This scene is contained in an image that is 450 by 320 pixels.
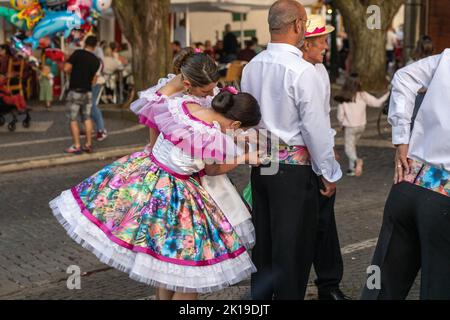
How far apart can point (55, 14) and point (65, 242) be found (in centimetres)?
916

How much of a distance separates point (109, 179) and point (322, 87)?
4.39 feet

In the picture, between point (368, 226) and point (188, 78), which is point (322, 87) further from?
point (368, 226)

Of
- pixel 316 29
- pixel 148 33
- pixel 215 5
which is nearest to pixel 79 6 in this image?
pixel 148 33

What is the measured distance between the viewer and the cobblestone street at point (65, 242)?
252 inches

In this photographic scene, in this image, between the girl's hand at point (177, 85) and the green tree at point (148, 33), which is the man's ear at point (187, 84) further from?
the green tree at point (148, 33)

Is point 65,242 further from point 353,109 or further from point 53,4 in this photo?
point 53,4

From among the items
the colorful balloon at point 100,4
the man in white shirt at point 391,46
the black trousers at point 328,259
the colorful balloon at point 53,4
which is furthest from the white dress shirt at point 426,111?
the man in white shirt at point 391,46

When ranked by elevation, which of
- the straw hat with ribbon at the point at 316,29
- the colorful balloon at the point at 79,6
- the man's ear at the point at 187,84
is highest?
the straw hat with ribbon at the point at 316,29

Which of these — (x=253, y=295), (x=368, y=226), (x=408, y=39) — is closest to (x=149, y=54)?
(x=408, y=39)

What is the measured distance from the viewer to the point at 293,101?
5.00 meters

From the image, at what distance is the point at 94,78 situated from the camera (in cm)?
1368

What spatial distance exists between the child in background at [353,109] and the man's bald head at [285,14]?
5.95m

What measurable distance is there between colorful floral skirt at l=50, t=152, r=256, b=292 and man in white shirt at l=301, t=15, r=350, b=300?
0.81 m

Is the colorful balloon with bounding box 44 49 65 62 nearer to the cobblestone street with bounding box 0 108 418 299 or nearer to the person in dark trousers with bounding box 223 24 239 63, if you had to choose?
the cobblestone street with bounding box 0 108 418 299
